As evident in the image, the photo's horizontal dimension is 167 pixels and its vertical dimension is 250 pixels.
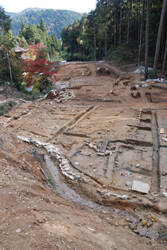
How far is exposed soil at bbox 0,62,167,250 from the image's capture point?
315cm

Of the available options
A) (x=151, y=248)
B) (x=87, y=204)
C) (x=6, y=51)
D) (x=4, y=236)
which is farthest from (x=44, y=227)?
(x=6, y=51)

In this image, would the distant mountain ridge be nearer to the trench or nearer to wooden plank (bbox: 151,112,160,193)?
wooden plank (bbox: 151,112,160,193)

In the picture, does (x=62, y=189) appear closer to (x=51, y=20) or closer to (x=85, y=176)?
(x=85, y=176)

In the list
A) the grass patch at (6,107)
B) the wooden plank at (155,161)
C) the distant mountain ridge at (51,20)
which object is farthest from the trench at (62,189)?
the distant mountain ridge at (51,20)

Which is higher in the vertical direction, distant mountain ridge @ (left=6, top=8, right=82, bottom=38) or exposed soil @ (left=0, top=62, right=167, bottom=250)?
distant mountain ridge @ (left=6, top=8, right=82, bottom=38)

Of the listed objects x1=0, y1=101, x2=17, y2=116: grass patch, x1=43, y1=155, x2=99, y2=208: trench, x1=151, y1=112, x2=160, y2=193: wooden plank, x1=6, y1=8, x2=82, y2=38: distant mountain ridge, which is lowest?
x1=43, y1=155, x2=99, y2=208: trench

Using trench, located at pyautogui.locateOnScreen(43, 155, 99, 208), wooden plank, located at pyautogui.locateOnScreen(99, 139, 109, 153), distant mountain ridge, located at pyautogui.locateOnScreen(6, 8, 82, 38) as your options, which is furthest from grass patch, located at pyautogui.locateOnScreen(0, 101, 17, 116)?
distant mountain ridge, located at pyautogui.locateOnScreen(6, 8, 82, 38)

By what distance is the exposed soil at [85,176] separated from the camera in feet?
10.3

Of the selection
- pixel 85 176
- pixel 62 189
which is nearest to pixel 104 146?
pixel 85 176

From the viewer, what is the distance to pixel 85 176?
20.5 feet

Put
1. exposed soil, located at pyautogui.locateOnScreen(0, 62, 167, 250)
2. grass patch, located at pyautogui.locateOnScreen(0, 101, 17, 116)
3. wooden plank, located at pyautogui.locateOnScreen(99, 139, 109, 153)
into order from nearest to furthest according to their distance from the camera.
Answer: exposed soil, located at pyautogui.locateOnScreen(0, 62, 167, 250) → wooden plank, located at pyautogui.locateOnScreen(99, 139, 109, 153) → grass patch, located at pyautogui.locateOnScreen(0, 101, 17, 116)

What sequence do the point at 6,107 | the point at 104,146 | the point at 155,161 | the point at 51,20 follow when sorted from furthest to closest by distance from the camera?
the point at 51,20 → the point at 6,107 → the point at 104,146 → the point at 155,161

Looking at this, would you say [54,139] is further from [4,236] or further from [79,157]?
[4,236]

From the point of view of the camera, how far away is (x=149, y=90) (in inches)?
567
